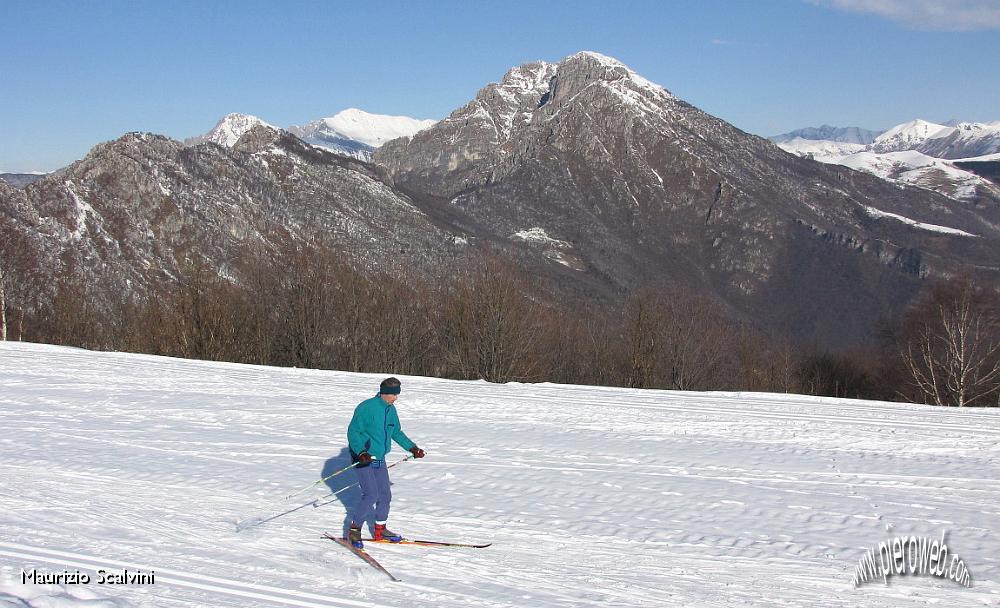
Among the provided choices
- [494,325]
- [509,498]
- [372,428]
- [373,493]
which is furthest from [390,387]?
[494,325]

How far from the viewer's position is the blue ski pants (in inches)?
334

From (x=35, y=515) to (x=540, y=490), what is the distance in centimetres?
659

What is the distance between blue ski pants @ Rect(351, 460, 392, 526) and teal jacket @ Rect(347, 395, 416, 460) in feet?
0.52

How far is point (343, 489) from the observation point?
34.9ft

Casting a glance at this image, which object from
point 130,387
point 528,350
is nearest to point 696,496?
point 130,387

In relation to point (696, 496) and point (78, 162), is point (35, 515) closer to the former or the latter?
point (696, 496)

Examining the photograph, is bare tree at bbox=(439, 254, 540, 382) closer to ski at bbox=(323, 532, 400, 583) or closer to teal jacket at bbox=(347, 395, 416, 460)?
teal jacket at bbox=(347, 395, 416, 460)

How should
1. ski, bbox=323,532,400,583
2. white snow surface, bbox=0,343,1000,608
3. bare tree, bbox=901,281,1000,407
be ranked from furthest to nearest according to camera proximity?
bare tree, bbox=901,281,1000,407 < ski, bbox=323,532,400,583 < white snow surface, bbox=0,343,1000,608

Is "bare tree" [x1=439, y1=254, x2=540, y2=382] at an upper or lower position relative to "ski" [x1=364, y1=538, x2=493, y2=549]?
upper

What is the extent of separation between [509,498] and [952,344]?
24.3m

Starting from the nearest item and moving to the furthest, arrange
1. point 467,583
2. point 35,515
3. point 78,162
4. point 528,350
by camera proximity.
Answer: point 467,583 → point 35,515 → point 528,350 → point 78,162

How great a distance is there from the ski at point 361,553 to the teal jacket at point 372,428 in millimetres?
1010

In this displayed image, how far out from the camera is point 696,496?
1070cm

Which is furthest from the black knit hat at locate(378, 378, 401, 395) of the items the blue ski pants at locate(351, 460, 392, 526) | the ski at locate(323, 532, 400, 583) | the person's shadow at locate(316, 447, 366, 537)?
the ski at locate(323, 532, 400, 583)
